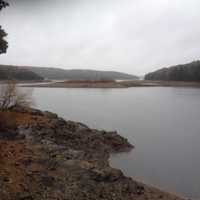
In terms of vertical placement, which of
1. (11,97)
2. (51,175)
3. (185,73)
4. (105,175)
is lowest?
(105,175)

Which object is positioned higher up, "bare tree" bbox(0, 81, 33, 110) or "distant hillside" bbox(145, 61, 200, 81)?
"distant hillside" bbox(145, 61, 200, 81)

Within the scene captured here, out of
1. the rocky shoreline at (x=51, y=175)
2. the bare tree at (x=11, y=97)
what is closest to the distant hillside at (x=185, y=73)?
the bare tree at (x=11, y=97)

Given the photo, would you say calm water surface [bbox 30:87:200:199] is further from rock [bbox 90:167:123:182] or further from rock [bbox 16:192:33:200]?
rock [bbox 16:192:33:200]

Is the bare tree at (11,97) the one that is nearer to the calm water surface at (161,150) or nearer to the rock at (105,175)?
the calm water surface at (161,150)

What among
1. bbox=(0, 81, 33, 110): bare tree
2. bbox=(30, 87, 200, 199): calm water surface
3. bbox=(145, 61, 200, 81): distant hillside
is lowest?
bbox=(30, 87, 200, 199): calm water surface

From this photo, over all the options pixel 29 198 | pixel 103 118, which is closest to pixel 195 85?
pixel 103 118

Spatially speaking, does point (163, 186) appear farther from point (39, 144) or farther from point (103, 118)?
point (103, 118)

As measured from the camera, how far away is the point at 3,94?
50.9ft

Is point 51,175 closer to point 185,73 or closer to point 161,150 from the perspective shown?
point 161,150

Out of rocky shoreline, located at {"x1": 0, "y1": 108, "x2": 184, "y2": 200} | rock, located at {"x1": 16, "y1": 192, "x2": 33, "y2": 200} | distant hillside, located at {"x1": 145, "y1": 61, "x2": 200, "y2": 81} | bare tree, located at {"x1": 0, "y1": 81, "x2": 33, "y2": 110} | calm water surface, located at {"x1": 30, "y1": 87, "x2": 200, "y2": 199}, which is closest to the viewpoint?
rock, located at {"x1": 16, "y1": 192, "x2": 33, "y2": 200}

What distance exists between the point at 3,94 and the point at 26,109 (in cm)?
150

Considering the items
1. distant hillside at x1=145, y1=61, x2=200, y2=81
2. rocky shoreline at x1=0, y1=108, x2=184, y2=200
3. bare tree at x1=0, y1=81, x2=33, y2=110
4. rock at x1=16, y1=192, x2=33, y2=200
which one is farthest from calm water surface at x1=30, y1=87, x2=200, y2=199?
distant hillside at x1=145, y1=61, x2=200, y2=81

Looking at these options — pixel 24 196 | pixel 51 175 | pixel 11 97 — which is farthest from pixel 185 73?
pixel 24 196

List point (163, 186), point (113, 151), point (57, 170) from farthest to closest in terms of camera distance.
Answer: point (113, 151)
point (163, 186)
point (57, 170)
